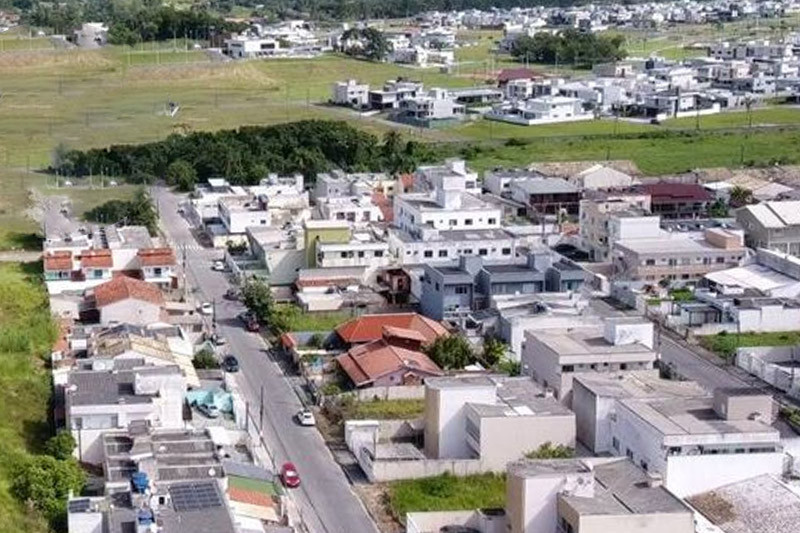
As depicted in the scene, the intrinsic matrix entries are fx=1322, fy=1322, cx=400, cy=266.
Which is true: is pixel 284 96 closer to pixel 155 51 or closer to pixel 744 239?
pixel 155 51

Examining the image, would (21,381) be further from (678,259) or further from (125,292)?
(678,259)

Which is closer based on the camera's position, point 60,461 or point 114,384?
point 60,461

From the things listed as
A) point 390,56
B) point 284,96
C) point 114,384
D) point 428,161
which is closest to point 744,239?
point 428,161

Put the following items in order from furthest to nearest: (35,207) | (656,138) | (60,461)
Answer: (656,138), (35,207), (60,461)

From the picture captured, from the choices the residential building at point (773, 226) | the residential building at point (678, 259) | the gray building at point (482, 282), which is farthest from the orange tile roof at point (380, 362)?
the residential building at point (773, 226)

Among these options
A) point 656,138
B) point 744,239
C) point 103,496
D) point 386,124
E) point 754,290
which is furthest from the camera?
point 386,124

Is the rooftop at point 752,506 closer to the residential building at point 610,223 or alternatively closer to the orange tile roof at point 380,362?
the orange tile roof at point 380,362
